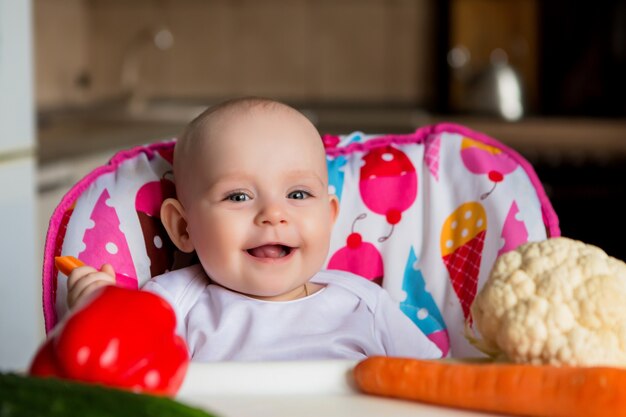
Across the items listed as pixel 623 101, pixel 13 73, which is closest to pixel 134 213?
pixel 13 73

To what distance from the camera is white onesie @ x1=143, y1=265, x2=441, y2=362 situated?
130cm

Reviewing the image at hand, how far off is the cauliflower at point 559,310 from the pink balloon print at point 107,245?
1.85 ft

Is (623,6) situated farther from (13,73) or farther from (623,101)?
(13,73)

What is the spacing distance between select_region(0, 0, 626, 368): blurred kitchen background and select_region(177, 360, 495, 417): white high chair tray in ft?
6.54

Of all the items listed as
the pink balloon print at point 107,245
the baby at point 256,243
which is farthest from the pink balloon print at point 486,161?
the pink balloon print at point 107,245

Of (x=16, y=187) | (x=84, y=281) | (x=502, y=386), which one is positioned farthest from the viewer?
(x=16, y=187)

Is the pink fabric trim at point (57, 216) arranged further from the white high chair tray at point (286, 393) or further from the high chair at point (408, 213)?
the white high chair tray at point (286, 393)

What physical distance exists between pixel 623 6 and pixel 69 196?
2930 millimetres

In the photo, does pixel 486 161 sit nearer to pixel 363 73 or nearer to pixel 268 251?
pixel 268 251

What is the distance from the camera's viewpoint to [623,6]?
3768 millimetres

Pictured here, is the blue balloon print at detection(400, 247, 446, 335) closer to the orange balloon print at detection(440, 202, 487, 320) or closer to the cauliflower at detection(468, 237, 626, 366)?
the orange balloon print at detection(440, 202, 487, 320)

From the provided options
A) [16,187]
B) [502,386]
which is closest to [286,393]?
[502,386]

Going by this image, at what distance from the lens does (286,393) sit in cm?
93

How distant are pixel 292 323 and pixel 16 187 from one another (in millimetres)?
1302
